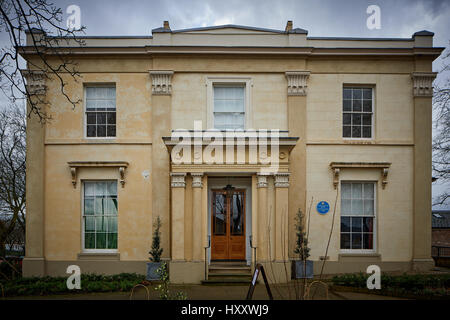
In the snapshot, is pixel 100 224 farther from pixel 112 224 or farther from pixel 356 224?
pixel 356 224

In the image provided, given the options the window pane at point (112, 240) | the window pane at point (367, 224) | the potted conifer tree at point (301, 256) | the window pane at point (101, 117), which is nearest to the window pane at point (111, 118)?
the window pane at point (101, 117)

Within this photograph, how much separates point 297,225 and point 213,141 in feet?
14.2

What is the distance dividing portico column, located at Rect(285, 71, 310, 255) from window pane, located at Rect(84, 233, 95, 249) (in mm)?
7369

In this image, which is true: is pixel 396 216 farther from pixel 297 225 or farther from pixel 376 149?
pixel 297 225

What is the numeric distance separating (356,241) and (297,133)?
15.3 feet

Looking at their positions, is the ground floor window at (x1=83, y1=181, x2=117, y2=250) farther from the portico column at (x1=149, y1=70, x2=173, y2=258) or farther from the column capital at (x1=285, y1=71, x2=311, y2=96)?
the column capital at (x1=285, y1=71, x2=311, y2=96)

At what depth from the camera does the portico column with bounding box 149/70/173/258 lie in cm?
1185

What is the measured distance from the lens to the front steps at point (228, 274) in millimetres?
10484

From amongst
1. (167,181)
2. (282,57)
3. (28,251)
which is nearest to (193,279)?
(167,181)

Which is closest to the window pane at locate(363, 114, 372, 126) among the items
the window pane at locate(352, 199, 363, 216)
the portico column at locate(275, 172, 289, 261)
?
the window pane at locate(352, 199, 363, 216)

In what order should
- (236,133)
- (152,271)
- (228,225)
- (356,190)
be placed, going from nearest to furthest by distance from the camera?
(152,271) < (236,133) < (228,225) < (356,190)

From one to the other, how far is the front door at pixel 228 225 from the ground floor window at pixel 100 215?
149 inches

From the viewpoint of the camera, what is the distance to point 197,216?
35.2 ft

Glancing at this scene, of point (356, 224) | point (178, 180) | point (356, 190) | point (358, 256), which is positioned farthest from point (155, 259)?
point (356, 190)
